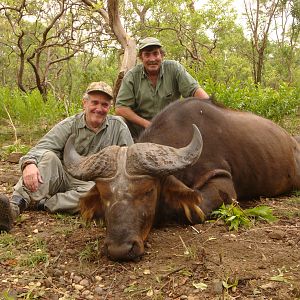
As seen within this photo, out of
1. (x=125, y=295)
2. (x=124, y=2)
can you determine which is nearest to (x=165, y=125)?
(x=125, y=295)

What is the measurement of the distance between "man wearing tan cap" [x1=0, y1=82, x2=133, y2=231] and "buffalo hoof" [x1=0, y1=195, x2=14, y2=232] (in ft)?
0.93

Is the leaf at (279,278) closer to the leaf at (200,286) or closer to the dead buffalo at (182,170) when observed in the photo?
the leaf at (200,286)

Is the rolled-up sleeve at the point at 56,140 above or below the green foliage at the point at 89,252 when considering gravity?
above

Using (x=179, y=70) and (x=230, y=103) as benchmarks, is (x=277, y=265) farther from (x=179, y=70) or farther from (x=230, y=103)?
(x=230, y=103)

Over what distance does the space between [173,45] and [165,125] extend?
17.4 meters

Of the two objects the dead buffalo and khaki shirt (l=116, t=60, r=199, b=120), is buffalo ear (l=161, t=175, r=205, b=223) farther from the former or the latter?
khaki shirt (l=116, t=60, r=199, b=120)

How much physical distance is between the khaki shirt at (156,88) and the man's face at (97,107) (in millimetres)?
1789

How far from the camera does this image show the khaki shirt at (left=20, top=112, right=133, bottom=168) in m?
5.42

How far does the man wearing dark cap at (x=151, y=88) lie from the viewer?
6.95 meters

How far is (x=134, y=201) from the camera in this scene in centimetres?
379

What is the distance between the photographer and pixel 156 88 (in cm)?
702

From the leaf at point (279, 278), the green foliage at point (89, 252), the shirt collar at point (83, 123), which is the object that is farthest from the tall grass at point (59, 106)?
the leaf at point (279, 278)

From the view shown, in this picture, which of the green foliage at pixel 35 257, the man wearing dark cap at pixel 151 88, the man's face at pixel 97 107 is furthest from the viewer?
the man wearing dark cap at pixel 151 88

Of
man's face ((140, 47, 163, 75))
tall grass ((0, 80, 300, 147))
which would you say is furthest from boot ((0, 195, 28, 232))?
tall grass ((0, 80, 300, 147))
